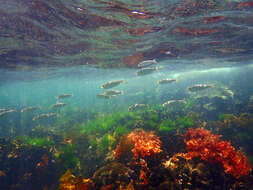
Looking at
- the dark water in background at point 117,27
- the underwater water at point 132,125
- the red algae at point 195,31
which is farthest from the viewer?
the red algae at point 195,31

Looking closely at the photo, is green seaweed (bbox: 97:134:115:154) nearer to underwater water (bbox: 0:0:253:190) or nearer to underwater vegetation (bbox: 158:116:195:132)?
underwater water (bbox: 0:0:253:190)

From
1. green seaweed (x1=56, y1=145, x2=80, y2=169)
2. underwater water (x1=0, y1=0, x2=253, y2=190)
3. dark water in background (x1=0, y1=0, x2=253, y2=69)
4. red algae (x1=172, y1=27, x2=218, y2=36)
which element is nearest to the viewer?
underwater water (x1=0, y1=0, x2=253, y2=190)

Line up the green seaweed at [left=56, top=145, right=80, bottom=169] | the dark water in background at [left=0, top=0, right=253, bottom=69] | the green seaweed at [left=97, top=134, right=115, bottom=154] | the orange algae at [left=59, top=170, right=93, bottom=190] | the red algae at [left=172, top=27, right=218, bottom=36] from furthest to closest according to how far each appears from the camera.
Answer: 1. the red algae at [left=172, top=27, right=218, bottom=36]
2. the dark water in background at [left=0, top=0, right=253, bottom=69]
3. the green seaweed at [left=97, top=134, right=115, bottom=154]
4. the green seaweed at [left=56, top=145, right=80, bottom=169]
5. the orange algae at [left=59, top=170, right=93, bottom=190]

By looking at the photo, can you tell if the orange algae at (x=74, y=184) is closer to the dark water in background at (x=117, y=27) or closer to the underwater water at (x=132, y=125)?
the underwater water at (x=132, y=125)

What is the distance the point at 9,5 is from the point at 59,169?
333 inches

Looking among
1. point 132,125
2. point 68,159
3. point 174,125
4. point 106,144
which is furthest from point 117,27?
point 68,159

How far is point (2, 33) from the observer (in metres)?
10.5

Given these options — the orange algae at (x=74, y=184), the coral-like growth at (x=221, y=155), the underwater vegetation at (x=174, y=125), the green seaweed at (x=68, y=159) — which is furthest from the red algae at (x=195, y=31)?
the orange algae at (x=74, y=184)

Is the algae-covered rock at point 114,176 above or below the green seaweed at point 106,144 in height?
above

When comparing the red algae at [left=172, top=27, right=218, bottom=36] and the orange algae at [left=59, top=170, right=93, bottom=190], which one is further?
the red algae at [left=172, top=27, right=218, bottom=36]

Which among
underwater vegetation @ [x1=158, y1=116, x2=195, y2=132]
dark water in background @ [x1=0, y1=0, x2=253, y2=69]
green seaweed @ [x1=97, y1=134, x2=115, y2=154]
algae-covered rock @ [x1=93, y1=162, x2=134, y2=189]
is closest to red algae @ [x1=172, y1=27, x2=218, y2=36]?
dark water in background @ [x1=0, y1=0, x2=253, y2=69]

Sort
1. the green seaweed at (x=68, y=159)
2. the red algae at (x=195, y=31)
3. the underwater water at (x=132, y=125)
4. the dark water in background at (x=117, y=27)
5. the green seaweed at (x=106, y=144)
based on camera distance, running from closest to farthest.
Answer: the underwater water at (x=132, y=125) < the green seaweed at (x=68, y=159) < the green seaweed at (x=106, y=144) < the dark water in background at (x=117, y=27) < the red algae at (x=195, y=31)

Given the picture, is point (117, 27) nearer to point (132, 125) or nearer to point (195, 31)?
point (195, 31)

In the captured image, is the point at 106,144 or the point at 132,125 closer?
the point at 106,144
